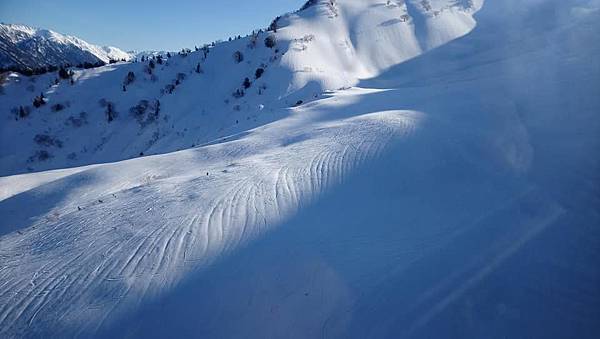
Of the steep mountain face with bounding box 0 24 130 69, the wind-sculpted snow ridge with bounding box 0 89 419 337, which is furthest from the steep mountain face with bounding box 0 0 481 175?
the steep mountain face with bounding box 0 24 130 69

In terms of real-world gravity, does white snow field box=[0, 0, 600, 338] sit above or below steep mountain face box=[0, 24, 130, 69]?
below

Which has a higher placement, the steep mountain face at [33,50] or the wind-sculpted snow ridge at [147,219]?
the steep mountain face at [33,50]

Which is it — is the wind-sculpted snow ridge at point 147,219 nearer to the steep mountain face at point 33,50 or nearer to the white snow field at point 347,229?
the white snow field at point 347,229

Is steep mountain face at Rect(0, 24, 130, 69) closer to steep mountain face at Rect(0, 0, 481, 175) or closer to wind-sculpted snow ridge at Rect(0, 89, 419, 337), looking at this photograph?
steep mountain face at Rect(0, 0, 481, 175)

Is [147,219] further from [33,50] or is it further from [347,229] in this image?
[33,50]

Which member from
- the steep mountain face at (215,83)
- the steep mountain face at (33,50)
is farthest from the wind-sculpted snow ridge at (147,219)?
the steep mountain face at (33,50)

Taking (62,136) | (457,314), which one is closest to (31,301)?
(457,314)
